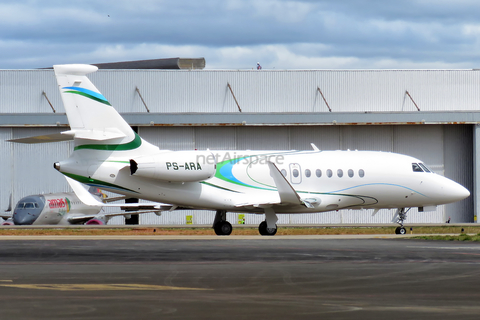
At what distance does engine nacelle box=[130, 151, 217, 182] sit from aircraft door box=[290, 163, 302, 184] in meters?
3.71

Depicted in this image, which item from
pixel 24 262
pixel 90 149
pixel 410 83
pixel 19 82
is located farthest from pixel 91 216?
pixel 24 262

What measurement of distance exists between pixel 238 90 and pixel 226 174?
1790cm

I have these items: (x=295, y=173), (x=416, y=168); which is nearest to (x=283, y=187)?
(x=295, y=173)

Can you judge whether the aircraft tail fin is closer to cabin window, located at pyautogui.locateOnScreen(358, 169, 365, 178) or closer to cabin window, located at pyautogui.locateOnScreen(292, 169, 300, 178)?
cabin window, located at pyautogui.locateOnScreen(292, 169, 300, 178)

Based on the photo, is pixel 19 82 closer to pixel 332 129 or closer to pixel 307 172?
pixel 332 129

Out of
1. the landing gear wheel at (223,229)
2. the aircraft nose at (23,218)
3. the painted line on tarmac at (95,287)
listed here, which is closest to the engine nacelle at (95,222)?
the aircraft nose at (23,218)

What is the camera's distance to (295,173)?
30.3m

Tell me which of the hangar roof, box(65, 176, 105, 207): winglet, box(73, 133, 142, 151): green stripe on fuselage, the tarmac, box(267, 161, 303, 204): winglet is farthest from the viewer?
the hangar roof

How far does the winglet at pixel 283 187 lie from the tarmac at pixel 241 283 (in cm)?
796

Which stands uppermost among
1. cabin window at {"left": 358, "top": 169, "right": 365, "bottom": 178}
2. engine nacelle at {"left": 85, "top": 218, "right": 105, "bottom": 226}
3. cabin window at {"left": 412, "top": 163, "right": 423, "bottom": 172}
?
cabin window at {"left": 412, "top": 163, "right": 423, "bottom": 172}

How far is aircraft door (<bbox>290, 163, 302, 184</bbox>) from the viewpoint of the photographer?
30.2m

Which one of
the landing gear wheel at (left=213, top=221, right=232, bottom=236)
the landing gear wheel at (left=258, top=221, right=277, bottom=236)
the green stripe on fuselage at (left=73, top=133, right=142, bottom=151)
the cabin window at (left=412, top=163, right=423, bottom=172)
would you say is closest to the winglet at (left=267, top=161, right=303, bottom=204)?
the landing gear wheel at (left=258, top=221, right=277, bottom=236)

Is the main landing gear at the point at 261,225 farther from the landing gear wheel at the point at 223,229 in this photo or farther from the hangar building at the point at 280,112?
the hangar building at the point at 280,112

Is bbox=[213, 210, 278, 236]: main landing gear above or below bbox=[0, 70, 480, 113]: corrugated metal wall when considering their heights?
below
